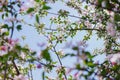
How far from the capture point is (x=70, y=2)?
9.02 m

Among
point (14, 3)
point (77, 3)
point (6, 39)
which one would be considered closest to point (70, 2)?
point (77, 3)

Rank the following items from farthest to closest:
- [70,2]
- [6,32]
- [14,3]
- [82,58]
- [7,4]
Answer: [70,2]
[14,3]
[7,4]
[6,32]
[82,58]

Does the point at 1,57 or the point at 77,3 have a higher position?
the point at 1,57

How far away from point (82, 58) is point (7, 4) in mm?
1945

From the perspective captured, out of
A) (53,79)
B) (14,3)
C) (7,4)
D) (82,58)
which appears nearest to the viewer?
(82,58)

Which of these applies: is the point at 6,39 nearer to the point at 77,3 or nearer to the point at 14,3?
the point at 14,3

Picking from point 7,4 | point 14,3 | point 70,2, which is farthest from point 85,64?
point 70,2

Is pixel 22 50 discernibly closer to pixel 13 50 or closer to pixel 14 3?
pixel 13 50

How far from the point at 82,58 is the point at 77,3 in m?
6.73

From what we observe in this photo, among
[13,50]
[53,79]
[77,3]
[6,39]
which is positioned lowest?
[53,79]

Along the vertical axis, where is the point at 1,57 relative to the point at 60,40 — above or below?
above

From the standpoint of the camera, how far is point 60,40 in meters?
9.37

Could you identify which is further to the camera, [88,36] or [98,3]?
[88,36]

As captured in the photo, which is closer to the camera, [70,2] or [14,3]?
[14,3]
